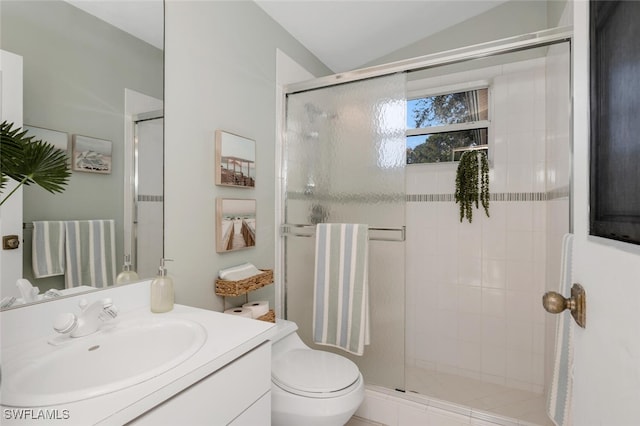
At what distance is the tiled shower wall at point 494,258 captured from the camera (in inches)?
89.3

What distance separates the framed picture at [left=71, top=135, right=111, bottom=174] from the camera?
108 cm

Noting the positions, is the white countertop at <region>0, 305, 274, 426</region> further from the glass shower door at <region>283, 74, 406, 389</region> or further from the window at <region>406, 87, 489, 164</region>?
the window at <region>406, 87, 489, 164</region>

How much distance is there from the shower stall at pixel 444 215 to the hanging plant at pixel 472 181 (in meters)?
0.06

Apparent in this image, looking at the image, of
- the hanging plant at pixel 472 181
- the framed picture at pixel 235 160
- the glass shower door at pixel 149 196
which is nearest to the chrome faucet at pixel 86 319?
the glass shower door at pixel 149 196

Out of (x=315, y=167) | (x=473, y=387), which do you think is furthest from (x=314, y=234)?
(x=473, y=387)

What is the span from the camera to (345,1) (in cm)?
200

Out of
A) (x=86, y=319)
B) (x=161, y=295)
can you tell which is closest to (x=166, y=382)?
(x=86, y=319)

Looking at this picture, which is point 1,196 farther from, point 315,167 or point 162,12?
point 315,167

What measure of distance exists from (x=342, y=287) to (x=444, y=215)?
1.11 m

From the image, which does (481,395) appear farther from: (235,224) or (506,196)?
(235,224)

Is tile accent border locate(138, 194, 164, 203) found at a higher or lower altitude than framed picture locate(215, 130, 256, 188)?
lower

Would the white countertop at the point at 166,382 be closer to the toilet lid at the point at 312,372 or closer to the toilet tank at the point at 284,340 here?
the toilet lid at the point at 312,372

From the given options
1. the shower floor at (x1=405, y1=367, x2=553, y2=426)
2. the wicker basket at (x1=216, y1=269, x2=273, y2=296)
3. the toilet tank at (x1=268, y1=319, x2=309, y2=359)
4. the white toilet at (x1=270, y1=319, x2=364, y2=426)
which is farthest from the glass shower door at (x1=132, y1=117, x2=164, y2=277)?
the shower floor at (x1=405, y1=367, x2=553, y2=426)

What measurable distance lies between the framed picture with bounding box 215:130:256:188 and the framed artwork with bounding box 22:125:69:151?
69 cm
